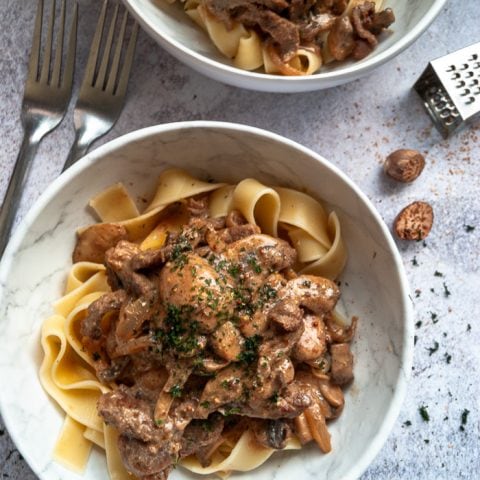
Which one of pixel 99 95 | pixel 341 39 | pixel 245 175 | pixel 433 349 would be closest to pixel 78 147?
pixel 99 95

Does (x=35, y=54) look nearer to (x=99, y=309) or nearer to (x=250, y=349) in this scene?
(x=99, y=309)

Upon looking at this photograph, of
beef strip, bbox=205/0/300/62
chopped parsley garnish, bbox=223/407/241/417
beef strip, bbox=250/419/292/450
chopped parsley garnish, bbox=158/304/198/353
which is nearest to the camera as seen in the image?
chopped parsley garnish, bbox=158/304/198/353

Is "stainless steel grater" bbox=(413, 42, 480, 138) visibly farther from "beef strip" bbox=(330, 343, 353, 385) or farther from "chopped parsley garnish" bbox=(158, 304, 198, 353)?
"chopped parsley garnish" bbox=(158, 304, 198, 353)

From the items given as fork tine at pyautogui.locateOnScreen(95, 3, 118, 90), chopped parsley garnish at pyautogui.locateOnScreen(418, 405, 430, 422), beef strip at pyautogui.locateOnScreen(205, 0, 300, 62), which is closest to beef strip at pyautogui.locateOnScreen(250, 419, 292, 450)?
chopped parsley garnish at pyautogui.locateOnScreen(418, 405, 430, 422)

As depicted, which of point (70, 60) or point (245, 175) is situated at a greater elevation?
point (70, 60)

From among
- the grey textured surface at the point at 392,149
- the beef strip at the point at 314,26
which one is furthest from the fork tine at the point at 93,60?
the beef strip at the point at 314,26

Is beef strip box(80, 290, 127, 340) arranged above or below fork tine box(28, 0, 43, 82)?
below
